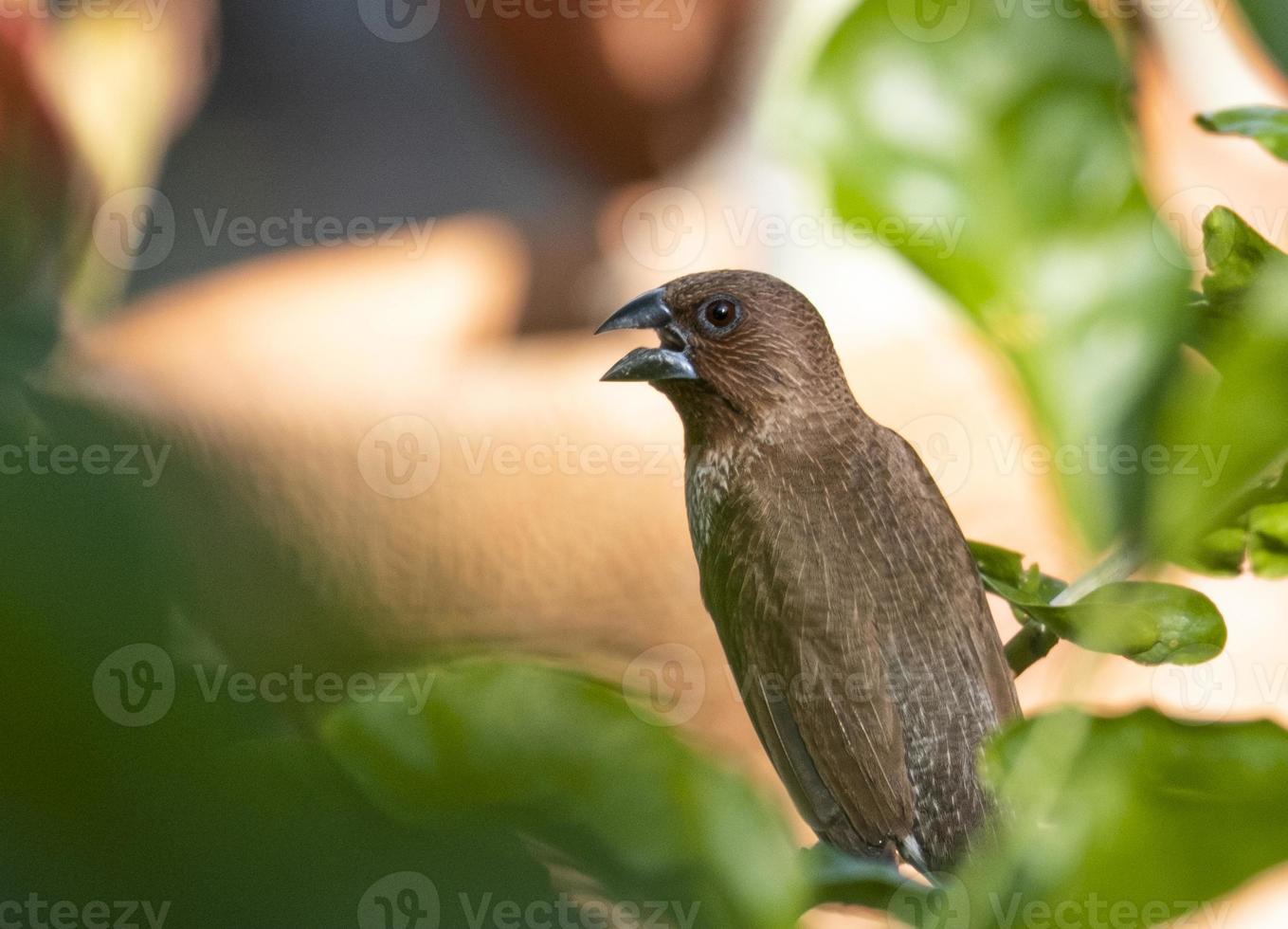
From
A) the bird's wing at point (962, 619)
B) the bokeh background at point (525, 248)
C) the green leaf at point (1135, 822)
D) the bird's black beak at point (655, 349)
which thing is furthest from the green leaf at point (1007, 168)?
the bird's black beak at point (655, 349)

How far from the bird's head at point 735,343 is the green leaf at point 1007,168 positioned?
0.57m

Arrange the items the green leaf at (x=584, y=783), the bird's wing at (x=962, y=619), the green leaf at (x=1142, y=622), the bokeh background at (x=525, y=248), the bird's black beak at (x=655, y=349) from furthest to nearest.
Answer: the bokeh background at (x=525, y=248) < the bird's black beak at (x=655, y=349) < the bird's wing at (x=962, y=619) < the green leaf at (x=1142, y=622) < the green leaf at (x=584, y=783)

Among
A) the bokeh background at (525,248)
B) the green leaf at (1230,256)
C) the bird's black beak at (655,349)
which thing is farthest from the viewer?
the bokeh background at (525,248)

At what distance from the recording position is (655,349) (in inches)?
39.2

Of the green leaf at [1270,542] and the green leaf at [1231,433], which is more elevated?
the green leaf at [1231,433]

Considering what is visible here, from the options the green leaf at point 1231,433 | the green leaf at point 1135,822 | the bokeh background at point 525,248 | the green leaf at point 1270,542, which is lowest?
the green leaf at point 1135,822

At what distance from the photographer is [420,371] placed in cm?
229

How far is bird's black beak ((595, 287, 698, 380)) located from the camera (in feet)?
3.20

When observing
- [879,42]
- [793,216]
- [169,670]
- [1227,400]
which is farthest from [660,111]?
[169,670]

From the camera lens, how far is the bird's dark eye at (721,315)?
A: 1014 mm

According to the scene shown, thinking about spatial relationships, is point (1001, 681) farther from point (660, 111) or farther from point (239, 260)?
point (239, 260)

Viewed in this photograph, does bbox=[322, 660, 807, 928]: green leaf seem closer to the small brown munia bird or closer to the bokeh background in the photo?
A: the bokeh background

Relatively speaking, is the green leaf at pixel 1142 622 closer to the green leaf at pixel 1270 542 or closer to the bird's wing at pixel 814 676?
the green leaf at pixel 1270 542

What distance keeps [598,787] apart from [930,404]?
6.67 feet
